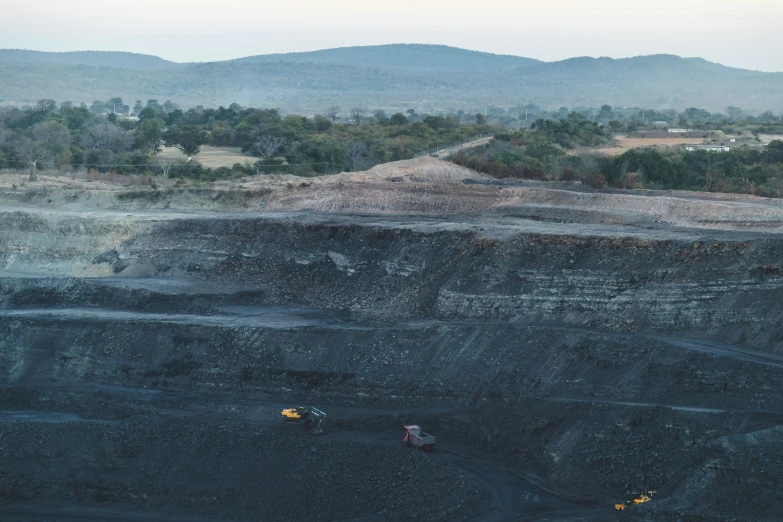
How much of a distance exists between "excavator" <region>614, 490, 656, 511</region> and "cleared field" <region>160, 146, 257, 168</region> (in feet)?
120

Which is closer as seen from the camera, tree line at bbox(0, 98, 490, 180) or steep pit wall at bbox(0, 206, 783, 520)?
steep pit wall at bbox(0, 206, 783, 520)

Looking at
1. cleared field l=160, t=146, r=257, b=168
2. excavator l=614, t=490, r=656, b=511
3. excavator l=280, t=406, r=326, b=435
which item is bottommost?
excavator l=614, t=490, r=656, b=511

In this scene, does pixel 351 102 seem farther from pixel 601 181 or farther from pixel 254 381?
pixel 254 381

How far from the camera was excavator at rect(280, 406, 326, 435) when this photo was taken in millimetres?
23438

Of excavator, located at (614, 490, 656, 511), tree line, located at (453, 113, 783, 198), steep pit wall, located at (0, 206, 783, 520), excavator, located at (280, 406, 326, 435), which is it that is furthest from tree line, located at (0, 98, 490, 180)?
excavator, located at (614, 490, 656, 511)

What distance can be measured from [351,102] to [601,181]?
4955 inches

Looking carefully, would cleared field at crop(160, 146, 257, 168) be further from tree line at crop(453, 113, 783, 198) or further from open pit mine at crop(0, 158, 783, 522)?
open pit mine at crop(0, 158, 783, 522)

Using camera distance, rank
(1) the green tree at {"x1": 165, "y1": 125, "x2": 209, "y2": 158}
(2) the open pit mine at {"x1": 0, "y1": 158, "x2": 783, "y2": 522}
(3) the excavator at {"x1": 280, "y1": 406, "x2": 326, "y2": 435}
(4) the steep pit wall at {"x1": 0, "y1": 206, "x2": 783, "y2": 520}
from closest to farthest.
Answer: (2) the open pit mine at {"x1": 0, "y1": 158, "x2": 783, "y2": 522}
(4) the steep pit wall at {"x1": 0, "y1": 206, "x2": 783, "y2": 520}
(3) the excavator at {"x1": 280, "y1": 406, "x2": 326, "y2": 435}
(1) the green tree at {"x1": 165, "y1": 125, "x2": 209, "y2": 158}

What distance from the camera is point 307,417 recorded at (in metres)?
23.6

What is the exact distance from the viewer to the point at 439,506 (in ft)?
66.8

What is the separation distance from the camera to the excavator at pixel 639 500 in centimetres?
1988

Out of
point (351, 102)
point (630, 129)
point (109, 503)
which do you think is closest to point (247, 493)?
point (109, 503)

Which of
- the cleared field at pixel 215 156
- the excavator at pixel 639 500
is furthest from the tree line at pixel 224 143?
the excavator at pixel 639 500

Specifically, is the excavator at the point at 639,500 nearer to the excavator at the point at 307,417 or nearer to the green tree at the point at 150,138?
the excavator at the point at 307,417
